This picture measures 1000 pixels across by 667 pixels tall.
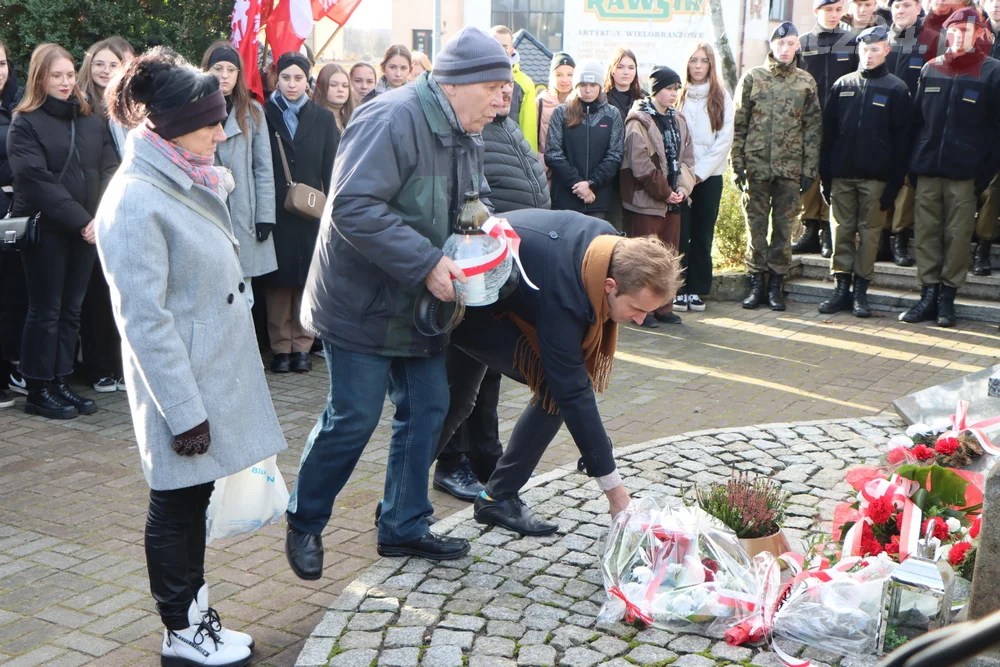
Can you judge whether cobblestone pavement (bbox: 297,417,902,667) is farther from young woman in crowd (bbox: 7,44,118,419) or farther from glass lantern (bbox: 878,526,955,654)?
young woman in crowd (bbox: 7,44,118,419)

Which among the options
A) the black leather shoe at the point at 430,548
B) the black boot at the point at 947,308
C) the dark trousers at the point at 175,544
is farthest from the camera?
the black boot at the point at 947,308

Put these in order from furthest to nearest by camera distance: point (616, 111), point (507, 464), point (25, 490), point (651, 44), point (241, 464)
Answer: point (651, 44) < point (616, 111) < point (25, 490) < point (507, 464) < point (241, 464)

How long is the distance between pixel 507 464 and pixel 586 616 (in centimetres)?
89

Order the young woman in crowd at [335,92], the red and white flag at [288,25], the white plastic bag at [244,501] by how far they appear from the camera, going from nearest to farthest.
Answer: the white plastic bag at [244,501]
the young woman in crowd at [335,92]
the red and white flag at [288,25]

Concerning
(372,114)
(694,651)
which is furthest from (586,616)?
(372,114)

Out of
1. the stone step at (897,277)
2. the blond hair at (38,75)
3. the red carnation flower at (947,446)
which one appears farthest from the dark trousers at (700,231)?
the blond hair at (38,75)

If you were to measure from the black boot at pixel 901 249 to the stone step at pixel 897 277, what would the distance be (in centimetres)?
7

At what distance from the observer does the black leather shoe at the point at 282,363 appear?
25.2 feet

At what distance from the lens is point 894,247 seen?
33.6 ft

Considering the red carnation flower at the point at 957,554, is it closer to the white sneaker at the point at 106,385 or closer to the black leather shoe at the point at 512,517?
the black leather shoe at the point at 512,517

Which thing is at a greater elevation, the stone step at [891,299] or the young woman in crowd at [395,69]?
the young woman in crowd at [395,69]

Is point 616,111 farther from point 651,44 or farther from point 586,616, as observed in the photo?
point 651,44

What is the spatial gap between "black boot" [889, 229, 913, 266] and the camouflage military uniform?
109 cm

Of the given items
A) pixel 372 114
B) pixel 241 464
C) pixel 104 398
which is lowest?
pixel 104 398
